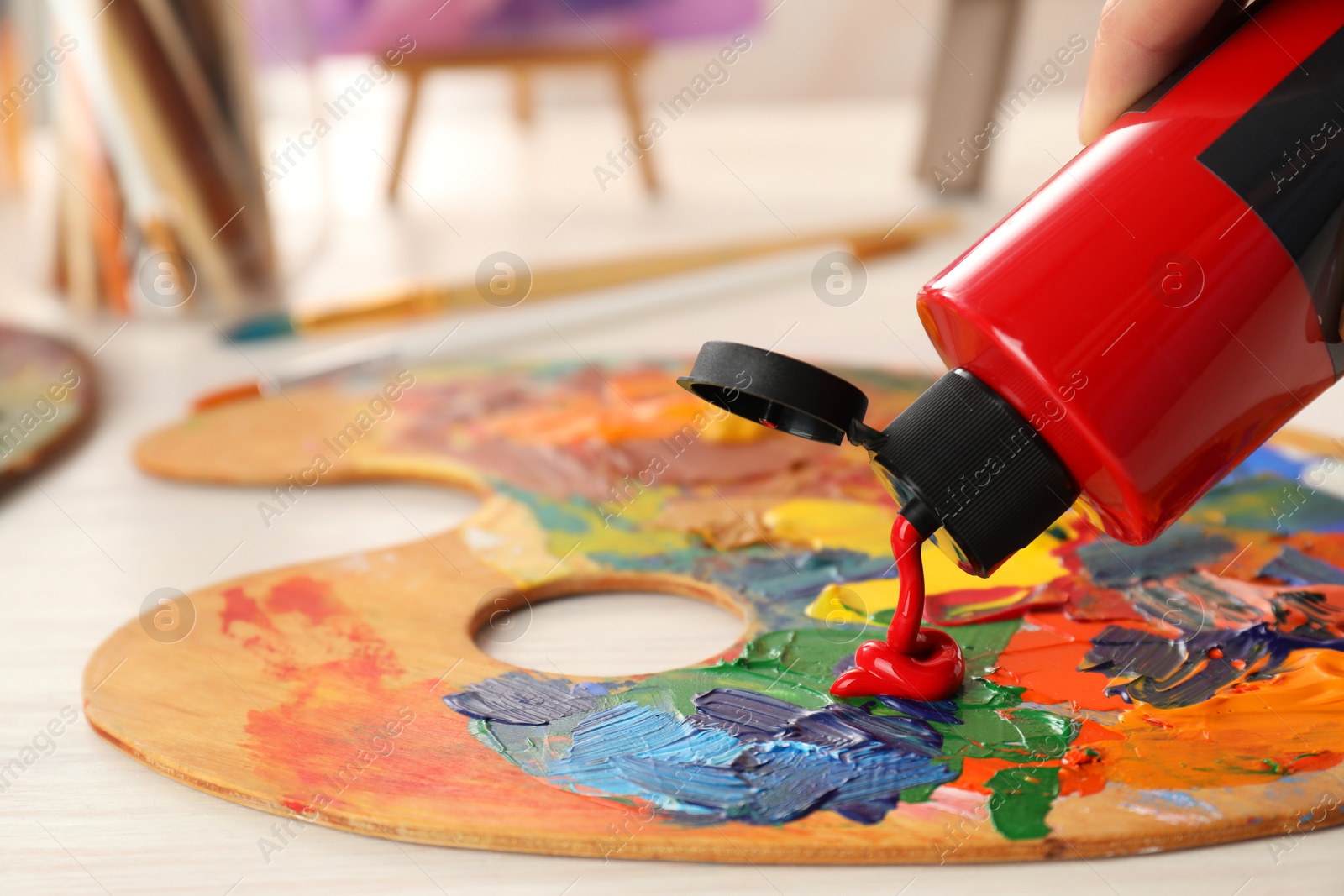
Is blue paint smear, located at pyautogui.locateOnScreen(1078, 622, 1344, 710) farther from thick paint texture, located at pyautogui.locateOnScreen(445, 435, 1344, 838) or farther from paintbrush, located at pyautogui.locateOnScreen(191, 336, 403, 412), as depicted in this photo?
paintbrush, located at pyautogui.locateOnScreen(191, 336, 403, 412)

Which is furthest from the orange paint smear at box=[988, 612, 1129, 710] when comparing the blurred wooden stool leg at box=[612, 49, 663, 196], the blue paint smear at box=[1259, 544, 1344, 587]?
the blurred wooden stool leg at box=[612, 49, 663, 196]

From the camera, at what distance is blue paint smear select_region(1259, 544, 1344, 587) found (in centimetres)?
58

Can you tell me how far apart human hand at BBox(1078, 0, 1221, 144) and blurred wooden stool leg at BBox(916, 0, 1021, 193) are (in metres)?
0.90

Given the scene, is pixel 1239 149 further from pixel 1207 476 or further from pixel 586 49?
pixel 586 49

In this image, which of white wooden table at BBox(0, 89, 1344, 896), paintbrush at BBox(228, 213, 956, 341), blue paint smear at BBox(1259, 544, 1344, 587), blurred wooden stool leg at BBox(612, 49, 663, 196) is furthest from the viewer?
blurred wooden stool leg at BBox(612, 49, 663, 196)

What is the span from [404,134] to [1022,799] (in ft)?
4.30

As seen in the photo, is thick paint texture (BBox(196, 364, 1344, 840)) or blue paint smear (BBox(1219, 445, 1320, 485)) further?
blue paint smear (BBox(1219, 445, 1320, 485))

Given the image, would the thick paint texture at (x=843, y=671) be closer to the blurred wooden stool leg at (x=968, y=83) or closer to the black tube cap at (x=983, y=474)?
the black tube cap at (x=983, y=474)

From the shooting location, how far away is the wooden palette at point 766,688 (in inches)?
17.1

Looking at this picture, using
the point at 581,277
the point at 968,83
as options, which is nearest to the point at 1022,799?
the point at 581,277

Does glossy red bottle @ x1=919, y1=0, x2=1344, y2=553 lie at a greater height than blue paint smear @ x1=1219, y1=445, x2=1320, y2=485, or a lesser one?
greater

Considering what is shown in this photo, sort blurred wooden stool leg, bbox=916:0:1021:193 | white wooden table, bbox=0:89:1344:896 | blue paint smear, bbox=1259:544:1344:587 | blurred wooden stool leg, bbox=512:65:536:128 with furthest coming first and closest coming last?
blurred wooden stool leg, bbox=512:65:536:128 < blurred wooden stool leg, bbox=916:0:1021:193 < blue paint smear, bbox=1259:544:1344:587 < white wooden table, bbox=0:89:1344:896

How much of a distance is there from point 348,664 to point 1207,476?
1.18 ft

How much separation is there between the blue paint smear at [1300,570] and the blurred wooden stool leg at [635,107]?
1.02 m
